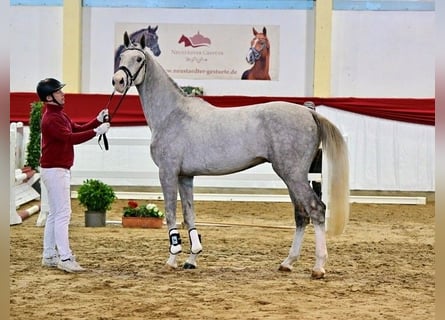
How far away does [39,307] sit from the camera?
381 centimetres

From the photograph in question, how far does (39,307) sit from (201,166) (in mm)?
1768

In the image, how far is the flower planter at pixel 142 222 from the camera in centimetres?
779

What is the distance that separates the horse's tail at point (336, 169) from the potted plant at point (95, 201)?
11.4 feet

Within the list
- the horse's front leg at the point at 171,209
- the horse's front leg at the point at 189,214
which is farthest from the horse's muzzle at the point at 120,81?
the horse's front leg at the point at 189,214

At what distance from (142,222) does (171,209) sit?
2.65 meters

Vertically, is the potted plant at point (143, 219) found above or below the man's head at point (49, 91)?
below

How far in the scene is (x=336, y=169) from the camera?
16.4ft

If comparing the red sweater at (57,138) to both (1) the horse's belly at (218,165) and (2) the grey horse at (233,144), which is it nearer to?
(2) the grey horse at (233,144)

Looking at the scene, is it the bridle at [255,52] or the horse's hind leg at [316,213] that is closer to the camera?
the horse's hind leg at [316,213]

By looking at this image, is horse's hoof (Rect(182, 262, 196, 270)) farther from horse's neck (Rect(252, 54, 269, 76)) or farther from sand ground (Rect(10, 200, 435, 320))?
horse's neck (Rect(252, 54, 269, 76))

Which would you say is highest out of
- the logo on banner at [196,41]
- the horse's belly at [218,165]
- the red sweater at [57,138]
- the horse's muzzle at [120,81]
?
the logo on banner at [196,41]

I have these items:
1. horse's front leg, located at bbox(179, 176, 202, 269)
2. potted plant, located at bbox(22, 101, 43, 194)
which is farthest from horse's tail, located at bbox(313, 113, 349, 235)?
potted plant, located at bbox(22, 101, 43, 194)

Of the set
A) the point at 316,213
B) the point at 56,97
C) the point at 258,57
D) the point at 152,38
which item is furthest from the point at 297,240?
the point at 152,38

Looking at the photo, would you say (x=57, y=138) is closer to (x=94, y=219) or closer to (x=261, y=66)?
(x=94, y=219)
